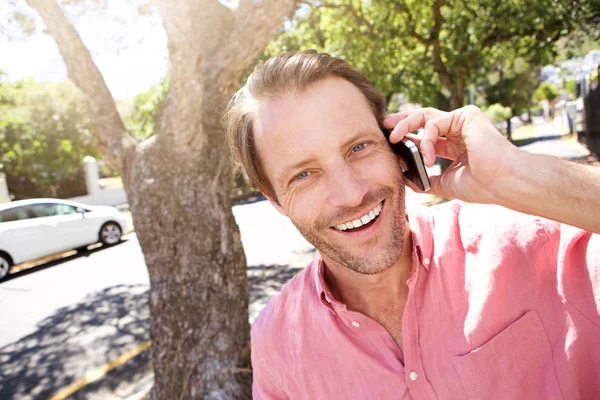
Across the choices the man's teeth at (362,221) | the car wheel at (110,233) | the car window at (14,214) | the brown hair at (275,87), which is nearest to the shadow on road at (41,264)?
the car wheel at (110,233)

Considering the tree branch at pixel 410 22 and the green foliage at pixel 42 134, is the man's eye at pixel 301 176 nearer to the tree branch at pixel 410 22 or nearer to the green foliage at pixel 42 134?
the tree branch at pixel 410 22

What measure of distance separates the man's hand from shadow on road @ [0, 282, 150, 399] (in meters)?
4.24

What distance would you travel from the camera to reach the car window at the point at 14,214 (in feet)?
32.6

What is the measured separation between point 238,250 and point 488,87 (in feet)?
145

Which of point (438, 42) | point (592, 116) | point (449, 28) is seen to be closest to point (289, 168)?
point (438, 42)

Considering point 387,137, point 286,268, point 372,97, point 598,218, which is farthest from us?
point 286,268

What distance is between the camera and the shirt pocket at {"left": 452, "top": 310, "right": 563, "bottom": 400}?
147cm

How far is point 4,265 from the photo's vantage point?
32.3ft

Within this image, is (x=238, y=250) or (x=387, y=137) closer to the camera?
(x=387, y=137)

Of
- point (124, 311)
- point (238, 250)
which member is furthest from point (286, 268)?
point (238, 250)

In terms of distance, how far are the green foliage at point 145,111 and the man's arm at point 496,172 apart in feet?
66.8

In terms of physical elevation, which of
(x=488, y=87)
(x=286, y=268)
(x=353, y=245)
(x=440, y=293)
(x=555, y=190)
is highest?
(x=488, y=87)

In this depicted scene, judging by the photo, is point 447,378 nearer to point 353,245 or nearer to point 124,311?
point 353,245

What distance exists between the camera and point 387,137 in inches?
74.2
